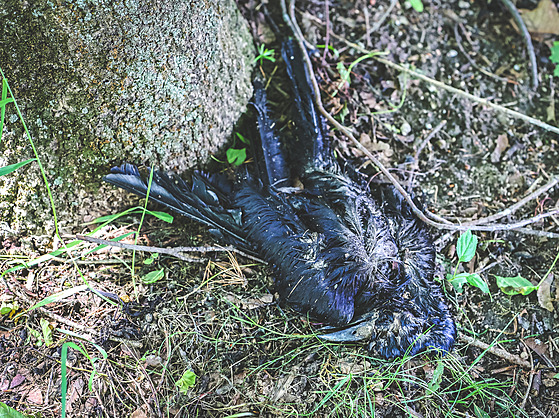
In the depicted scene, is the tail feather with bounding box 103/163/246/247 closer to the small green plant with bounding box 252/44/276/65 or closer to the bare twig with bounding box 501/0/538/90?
the small green plant with bounding box 252/44/276/65

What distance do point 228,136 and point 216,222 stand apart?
1.83 ft

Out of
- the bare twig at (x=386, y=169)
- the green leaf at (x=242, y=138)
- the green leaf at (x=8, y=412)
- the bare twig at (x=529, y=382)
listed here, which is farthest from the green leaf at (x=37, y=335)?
the bare twig at (x=529, y=382)

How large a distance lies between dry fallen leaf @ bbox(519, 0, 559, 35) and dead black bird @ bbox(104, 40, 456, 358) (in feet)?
5.81

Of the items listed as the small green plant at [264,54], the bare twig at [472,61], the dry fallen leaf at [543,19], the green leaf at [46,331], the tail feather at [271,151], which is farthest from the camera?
the dry fallen leaf at [543,19]

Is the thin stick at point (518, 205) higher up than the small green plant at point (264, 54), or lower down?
lower down

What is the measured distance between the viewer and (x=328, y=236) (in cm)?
206

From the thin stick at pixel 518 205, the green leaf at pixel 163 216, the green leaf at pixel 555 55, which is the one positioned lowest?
the thin stick at pixel 518 205

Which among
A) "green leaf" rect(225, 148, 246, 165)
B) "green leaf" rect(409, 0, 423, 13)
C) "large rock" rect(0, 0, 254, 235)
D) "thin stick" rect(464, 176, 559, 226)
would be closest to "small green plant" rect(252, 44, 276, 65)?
"large rock" rect(0, 0, 254, 235)

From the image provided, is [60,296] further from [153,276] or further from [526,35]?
[526,35]

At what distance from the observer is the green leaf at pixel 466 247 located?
2172mm

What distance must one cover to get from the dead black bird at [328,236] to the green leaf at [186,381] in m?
0.53

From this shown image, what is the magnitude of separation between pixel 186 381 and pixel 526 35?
3.01 metres

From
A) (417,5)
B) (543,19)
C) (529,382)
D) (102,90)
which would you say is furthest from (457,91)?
(102,90)

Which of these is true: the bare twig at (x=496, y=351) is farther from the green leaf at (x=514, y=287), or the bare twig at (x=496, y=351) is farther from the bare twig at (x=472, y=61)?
the bare twig at (x=472, y=61)
